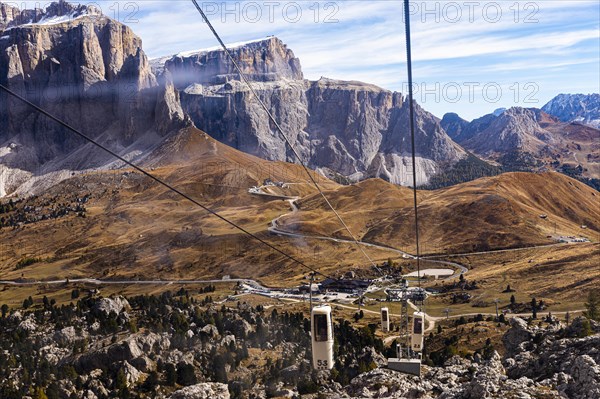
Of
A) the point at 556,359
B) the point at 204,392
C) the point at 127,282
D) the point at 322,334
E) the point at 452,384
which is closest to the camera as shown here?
the point at 322,334

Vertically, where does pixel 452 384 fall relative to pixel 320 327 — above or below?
below

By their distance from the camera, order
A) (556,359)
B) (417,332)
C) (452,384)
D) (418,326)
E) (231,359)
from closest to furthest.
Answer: (417,332) < (418,326) < (556,359) < (452,384) < (231,359)

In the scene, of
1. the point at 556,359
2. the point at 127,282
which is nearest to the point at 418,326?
the point at 556,359

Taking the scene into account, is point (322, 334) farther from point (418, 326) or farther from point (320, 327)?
point (418, 326)

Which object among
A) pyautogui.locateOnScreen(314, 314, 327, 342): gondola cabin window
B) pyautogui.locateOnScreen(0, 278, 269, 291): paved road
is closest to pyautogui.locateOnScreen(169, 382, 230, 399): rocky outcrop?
pyautogui.locateOnScreen(314, 314, 327, 342): gondola cabin window

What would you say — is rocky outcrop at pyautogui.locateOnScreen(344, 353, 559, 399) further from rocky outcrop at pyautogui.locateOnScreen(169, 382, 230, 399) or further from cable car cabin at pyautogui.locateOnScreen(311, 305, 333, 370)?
cable car cabin at pyautogui.locateOnScreen(311, 305, 333, 370)

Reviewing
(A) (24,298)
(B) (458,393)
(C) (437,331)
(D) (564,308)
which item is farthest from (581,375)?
(A) (24,298)

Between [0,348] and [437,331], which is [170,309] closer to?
[0,348]
